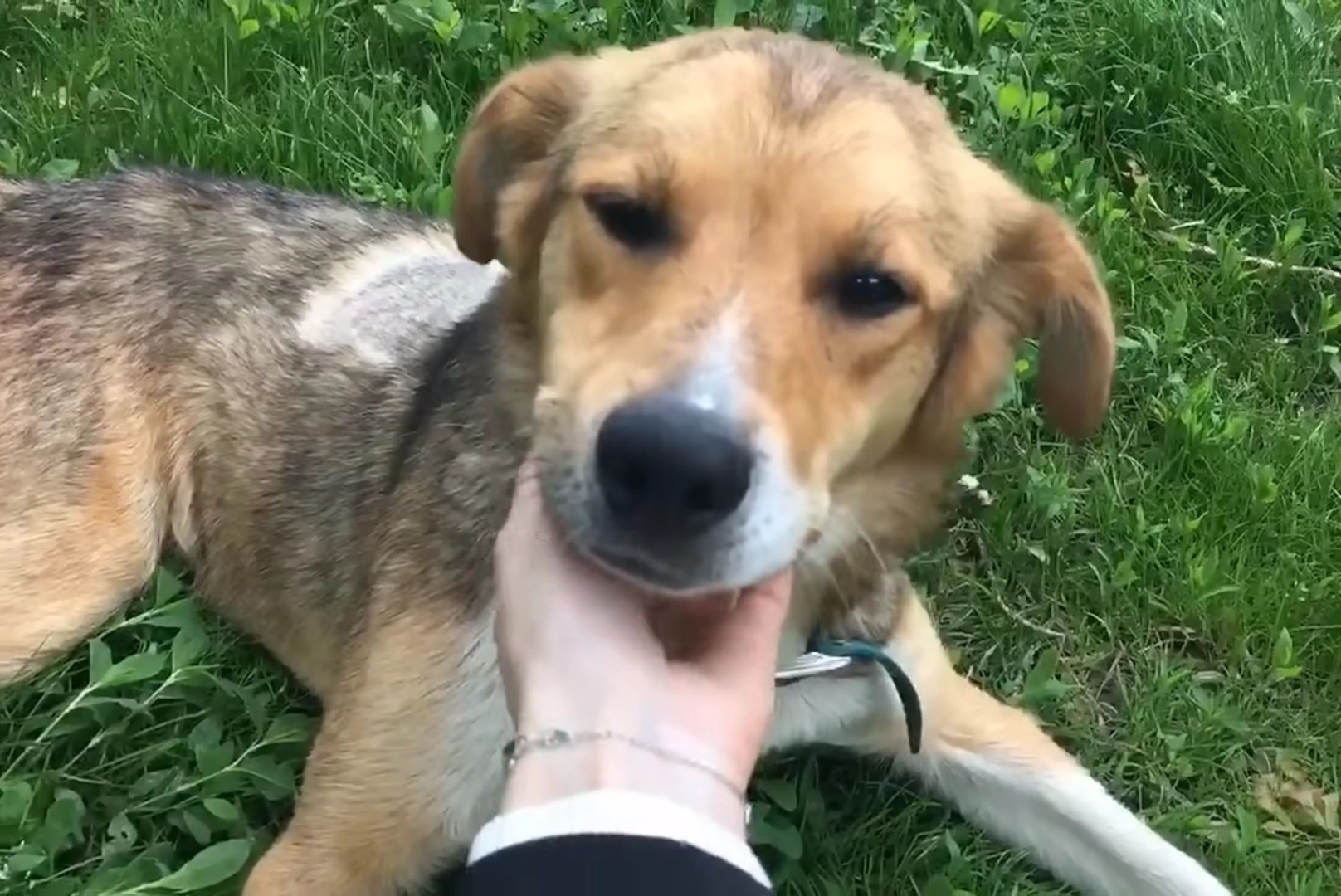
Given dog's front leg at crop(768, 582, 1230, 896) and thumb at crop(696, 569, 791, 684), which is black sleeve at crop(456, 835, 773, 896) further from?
dog's front leg at crop(768, 582, 1230, 896)

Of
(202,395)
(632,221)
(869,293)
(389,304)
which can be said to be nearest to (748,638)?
(869,293)

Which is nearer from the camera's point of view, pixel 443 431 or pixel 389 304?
pixel 443 431

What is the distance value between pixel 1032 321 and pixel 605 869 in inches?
64.9

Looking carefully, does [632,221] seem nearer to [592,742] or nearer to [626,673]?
[626,673]

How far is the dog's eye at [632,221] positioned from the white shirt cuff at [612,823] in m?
1.00

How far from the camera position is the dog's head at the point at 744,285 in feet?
8.45

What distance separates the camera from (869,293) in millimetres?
2898

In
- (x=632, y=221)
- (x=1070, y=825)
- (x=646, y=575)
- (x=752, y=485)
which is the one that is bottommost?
(x=1070, y=825)

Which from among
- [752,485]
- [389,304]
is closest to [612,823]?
[752,485]

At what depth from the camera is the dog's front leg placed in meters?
3.88

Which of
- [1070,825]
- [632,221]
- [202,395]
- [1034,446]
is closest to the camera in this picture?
[632,221]

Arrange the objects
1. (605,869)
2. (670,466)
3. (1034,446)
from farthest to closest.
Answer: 1. (1034,446)
2. (670,466)
3. (605,869)

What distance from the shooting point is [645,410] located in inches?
97.3

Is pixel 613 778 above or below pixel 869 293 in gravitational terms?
below
